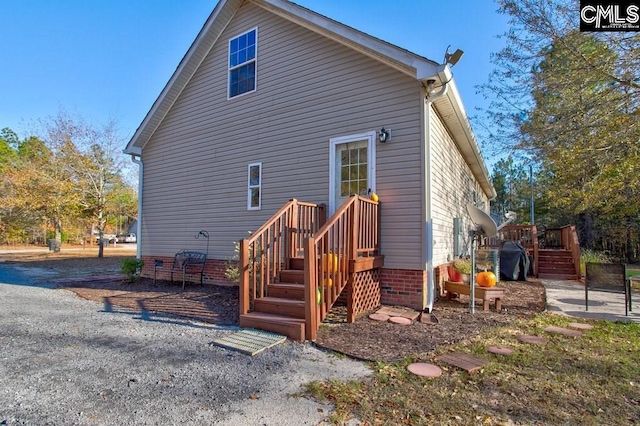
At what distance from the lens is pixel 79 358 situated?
3746mm

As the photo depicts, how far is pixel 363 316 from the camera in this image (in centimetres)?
538

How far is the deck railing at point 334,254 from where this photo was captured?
14.5ft

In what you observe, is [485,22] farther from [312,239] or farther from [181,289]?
[181,289]

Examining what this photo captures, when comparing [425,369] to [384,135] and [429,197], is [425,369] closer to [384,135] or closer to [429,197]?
[429,197]

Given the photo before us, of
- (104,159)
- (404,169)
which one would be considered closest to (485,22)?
(404,169)

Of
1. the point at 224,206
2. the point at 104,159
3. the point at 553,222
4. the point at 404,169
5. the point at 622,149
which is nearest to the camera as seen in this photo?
the point at 404,169

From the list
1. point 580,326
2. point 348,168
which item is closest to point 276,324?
point 348,168

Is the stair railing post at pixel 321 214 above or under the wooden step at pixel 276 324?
above

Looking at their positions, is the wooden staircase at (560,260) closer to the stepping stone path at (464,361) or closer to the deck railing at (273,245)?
the deck railing at (273,245)

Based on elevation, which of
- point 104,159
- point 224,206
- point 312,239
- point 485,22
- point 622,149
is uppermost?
point 485,22

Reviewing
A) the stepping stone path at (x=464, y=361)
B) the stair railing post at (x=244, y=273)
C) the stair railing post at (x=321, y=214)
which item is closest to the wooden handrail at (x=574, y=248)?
the stair railing post at (x=321, y=214)

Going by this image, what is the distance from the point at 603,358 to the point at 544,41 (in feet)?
23.9

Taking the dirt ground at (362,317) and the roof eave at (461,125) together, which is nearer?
the dirt ground at (362,317)

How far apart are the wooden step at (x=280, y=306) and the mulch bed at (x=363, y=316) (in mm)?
421
